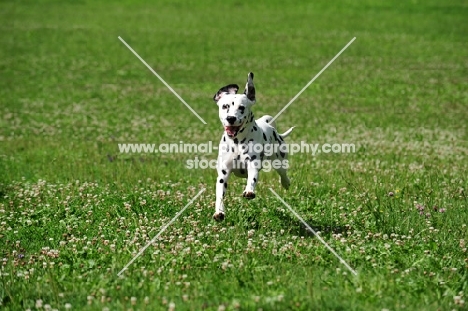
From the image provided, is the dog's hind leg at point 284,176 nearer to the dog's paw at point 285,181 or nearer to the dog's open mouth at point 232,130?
the dog's paw at point 285,181

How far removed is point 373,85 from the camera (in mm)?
31844

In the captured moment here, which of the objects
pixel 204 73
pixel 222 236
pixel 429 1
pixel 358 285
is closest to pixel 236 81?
pixel 204 73

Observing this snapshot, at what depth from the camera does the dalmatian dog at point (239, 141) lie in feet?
30.3

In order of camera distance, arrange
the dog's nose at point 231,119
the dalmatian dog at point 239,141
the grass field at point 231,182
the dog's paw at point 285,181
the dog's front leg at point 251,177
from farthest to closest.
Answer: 1. the dog's paw at point 285,181
2. the dalmatian dog at point 239,141
3. the dog's nose at point 231,119
4. the dog's front leg at point 251,177
5. the grass field at point 231,182

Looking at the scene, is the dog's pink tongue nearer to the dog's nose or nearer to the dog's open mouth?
the dog's open mouth

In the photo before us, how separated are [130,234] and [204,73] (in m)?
26.1

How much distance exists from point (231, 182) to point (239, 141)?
4.00 metres

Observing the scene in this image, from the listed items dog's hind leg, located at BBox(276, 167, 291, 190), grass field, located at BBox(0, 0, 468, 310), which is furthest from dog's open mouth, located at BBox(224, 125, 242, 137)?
dog's hind leg, located at BBox(276, 167, 291, 190)

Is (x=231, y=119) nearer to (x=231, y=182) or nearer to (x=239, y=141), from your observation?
(x=239, y=141)

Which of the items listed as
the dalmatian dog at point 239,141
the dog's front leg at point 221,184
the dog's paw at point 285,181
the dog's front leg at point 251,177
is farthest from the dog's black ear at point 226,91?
the dog's paw at point 285,181

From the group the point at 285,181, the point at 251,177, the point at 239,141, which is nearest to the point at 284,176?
the point at 285,181

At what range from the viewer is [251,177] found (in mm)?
9336

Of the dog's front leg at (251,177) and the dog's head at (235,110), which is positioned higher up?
the dog's head at (235,110)

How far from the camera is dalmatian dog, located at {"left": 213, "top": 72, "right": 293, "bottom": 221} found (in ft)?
30.3
